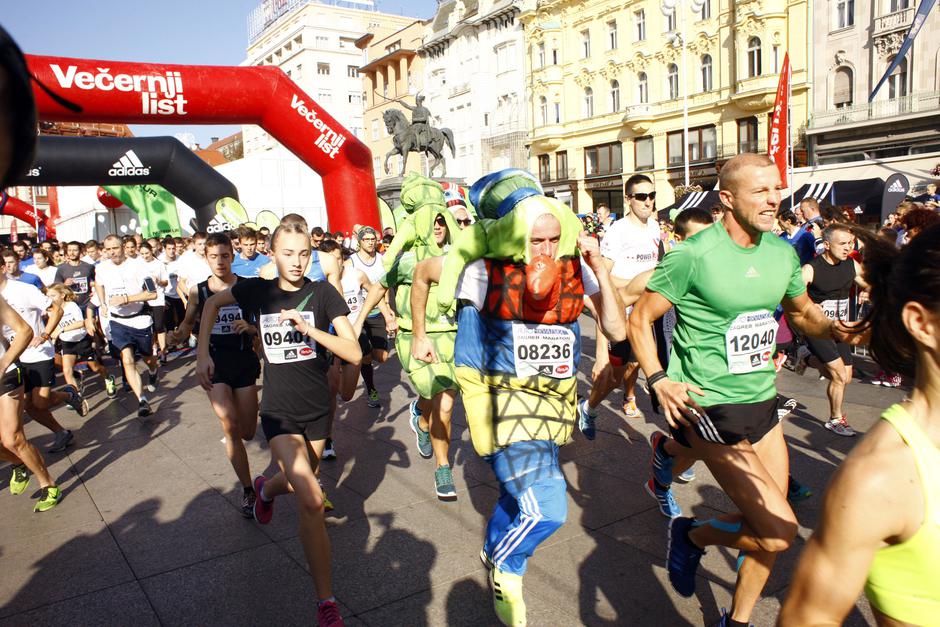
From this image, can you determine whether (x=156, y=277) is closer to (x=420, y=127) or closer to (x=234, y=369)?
(x=234, y=369)

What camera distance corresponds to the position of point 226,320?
496 cm

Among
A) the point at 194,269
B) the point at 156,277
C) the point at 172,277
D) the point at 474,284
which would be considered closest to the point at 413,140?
the point at 172,277

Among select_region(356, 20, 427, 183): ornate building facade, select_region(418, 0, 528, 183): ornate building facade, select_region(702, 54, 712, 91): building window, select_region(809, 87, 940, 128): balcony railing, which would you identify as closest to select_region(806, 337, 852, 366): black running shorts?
select_region(809, 87, 940, 128): balcony railing

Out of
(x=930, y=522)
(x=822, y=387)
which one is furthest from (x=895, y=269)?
(x=822, y=387)

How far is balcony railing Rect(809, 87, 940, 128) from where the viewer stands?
27266 mm

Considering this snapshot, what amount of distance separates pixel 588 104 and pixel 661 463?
40.8 metres

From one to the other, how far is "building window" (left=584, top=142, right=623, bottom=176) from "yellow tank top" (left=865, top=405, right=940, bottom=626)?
40405 mm

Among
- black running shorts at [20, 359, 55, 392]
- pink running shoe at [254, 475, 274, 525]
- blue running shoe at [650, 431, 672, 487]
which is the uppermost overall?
black running shorts at [20, 359, 55, 392]

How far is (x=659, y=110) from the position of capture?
37594 mm

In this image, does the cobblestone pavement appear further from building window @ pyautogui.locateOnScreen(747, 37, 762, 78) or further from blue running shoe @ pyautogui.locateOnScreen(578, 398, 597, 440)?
building window @ pyautogui.locateOnScreen(747, 37, 762, 78)

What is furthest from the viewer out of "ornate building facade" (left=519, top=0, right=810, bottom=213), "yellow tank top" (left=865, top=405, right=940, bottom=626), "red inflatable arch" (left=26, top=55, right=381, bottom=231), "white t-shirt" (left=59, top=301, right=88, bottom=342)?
"ornate building facade" (left=519, top=0, right=810, bottom=213)

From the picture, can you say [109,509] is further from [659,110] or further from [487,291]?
[659,110]

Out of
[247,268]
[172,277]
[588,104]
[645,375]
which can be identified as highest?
[588,104]

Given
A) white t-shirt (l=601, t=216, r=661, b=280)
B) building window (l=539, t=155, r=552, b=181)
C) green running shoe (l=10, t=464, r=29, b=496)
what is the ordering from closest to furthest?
1. green running shoe (l=10, t=464, r=29, b=496)
2. white t-shirt (l=601, t=216, r=661, b=280)
3. building window (l=539, t=155, r=552, b=181)
